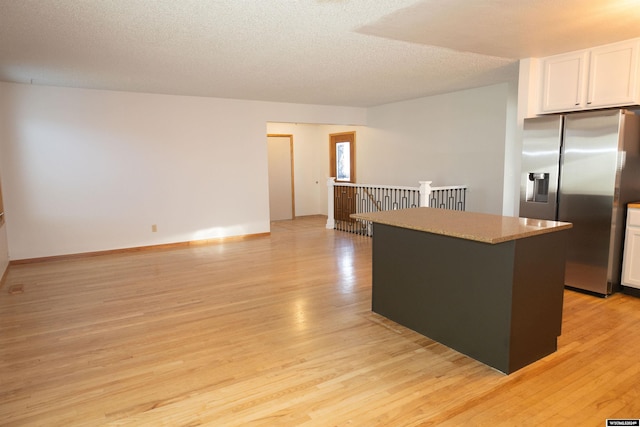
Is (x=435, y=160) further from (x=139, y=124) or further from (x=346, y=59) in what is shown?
(x=139, y=124)

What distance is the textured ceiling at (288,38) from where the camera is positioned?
9.17 feet

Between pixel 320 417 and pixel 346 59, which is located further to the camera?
pixel 346 59

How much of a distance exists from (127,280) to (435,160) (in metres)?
5.00

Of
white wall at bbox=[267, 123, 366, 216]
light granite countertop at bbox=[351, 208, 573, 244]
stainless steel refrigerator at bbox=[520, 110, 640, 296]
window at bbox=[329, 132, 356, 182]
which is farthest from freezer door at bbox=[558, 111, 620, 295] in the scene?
white wall at bbox=[267, 123, 366, 216]

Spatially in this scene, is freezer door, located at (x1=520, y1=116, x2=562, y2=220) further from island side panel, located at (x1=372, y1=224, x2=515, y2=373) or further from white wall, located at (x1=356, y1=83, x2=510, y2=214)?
island side panel, located at (x1=372, y1=224, x2=515, y2=373)

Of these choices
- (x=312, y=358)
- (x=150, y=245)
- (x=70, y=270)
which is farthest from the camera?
(x=150, y=245)

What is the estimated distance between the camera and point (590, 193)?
3830mm

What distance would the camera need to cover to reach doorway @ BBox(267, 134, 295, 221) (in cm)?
926

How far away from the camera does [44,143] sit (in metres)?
5.42

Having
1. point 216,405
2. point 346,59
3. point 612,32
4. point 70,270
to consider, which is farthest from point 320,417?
point 70,270

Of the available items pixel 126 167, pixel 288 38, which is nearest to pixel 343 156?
pixel 126 167

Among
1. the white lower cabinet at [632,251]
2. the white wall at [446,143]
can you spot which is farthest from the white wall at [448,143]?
the white lower cabinet at [632,251]

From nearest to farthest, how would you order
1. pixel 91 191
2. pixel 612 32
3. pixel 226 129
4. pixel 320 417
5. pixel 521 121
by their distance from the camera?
pixel 320 417, pixel 612 32, pixel 521 121, pixel 91 191, pixel 226 129

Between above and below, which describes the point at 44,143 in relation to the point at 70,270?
above
